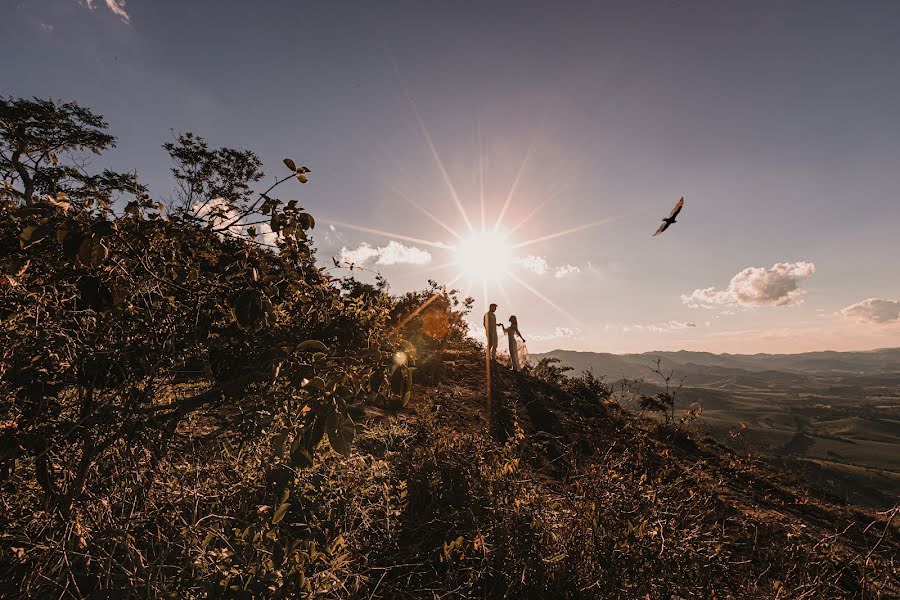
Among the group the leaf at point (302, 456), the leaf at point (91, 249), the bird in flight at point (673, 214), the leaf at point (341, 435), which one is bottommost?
the leaf at point (302, 456)

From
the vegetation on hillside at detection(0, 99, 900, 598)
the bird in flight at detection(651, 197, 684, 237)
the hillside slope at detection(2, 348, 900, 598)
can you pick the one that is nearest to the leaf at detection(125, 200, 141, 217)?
the vegetation on hillside at detection(0, 99, 900, 598)

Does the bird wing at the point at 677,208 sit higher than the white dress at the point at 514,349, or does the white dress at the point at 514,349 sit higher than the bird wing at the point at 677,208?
the bird wing at the point at 677,208

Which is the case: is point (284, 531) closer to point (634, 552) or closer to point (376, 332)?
point (376, 332)

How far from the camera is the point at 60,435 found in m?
1.79

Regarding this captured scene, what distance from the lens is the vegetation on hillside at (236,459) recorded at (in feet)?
5.46

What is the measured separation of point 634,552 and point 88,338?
11.3 ft

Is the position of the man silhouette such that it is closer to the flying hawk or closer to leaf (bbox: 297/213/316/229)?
the flying hawk

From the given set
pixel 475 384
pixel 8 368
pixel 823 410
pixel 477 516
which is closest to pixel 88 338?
pixel 8 368

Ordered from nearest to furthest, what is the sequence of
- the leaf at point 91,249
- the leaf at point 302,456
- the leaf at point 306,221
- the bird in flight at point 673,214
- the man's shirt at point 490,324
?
the leaf at point 91,249 < the leaf at point 302,456 < the leaf at point 306,221 < the bird in flight at point 673,214 < the man's shirt at point 490,324

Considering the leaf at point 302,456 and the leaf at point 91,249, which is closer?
the leaf at point 91,249

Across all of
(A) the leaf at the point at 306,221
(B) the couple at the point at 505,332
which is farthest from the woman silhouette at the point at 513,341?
(A) the leaf at the point at 306,221

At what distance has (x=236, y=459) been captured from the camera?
2.52m

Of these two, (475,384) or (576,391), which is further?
(576,391)

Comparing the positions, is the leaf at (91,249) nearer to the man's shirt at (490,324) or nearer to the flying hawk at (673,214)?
the flying hawk at (673,214)
